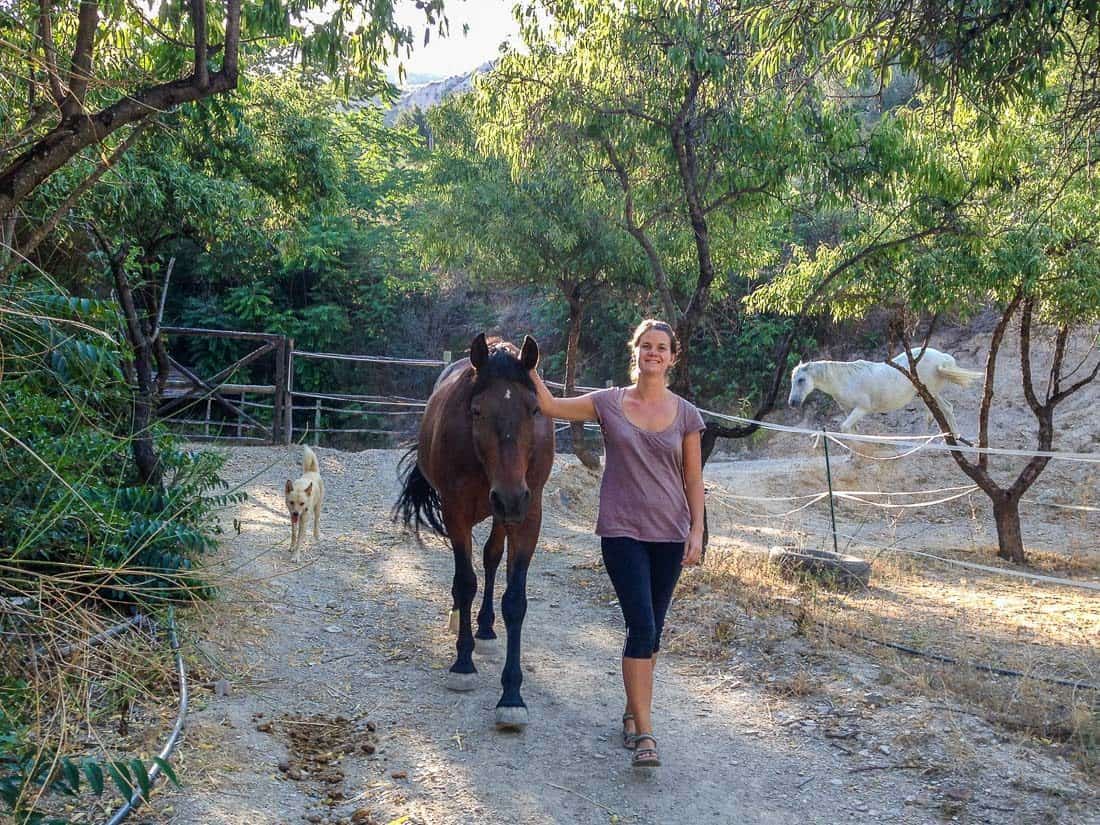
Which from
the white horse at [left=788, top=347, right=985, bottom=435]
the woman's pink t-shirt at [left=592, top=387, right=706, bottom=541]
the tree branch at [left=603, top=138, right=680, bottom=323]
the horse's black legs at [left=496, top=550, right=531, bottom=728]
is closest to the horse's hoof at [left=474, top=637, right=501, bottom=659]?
the horse's black legs at [left=496, top=550, right=531, bottom=728]

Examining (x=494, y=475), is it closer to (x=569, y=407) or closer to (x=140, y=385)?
(x=569, y=407)

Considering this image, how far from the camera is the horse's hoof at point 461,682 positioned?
461 cm

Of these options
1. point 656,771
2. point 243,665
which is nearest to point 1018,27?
point 656,771

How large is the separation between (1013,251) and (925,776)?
232 inches

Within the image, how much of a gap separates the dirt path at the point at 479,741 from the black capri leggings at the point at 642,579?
55cm

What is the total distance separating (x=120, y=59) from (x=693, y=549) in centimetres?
462

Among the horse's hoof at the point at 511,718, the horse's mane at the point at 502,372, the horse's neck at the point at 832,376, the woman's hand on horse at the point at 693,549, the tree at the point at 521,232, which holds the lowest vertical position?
the horse's hoof at the point at 511,718

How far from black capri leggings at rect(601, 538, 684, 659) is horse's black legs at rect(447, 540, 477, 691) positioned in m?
1.20

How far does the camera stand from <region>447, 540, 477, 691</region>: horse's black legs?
183 inches

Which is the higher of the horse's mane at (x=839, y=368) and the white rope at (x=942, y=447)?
the horse's mane at (x=839, y=368)

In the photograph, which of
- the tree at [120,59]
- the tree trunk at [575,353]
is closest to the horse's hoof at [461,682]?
the tree at [120,59]

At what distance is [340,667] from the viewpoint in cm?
494

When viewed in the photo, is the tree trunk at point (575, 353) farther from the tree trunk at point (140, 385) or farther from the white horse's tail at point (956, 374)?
the tree trunk at point (140, 385)

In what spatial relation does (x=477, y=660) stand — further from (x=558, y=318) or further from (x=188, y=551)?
(x=558, y=318)
